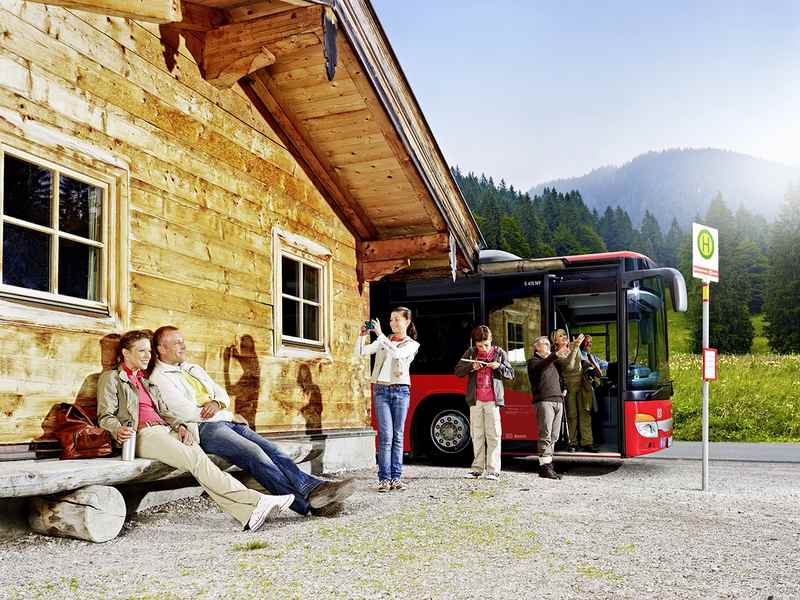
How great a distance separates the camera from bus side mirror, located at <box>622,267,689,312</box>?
404 inches

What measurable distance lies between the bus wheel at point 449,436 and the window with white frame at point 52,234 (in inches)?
263

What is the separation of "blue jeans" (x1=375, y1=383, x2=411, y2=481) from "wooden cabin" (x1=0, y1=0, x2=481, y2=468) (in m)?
1.23

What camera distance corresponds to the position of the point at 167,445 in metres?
5.99

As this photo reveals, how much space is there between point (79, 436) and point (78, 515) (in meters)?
0.60

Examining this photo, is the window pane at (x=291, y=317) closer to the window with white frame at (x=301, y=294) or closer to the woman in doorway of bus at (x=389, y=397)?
the window with white frame at (x=301, y=294)

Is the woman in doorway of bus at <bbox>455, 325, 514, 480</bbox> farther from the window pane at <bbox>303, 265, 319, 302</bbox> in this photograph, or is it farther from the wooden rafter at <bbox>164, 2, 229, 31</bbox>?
the wooden rafter at <bbox>164, 2, 229, 31</bbox>

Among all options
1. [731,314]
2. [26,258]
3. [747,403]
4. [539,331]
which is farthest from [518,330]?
[731,314]

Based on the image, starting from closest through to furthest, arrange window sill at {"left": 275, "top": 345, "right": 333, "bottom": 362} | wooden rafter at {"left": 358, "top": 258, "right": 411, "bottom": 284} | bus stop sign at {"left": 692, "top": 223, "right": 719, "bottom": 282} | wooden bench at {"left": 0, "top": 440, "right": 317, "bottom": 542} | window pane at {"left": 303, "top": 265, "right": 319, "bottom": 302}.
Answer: wooden bench at {"left": 0, "top": 440, "right": 317, "bottom": 542} < bus stop sign at {"left": 692, "top": 223, "right": 719, "bottom": 282} < window sill at {"left": 275, "top": 345, "right": 333, "bottom": 362} < window pane at {"left": 303, "top": 265, "right": 319, "bottom": 302} < wooden rafter at {"left": 358, "top": 258, "right": 411, "bottom": 284}

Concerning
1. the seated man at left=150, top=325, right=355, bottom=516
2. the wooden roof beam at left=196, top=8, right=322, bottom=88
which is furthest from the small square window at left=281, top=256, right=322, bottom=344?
the seated man at left=150, top=325, right=355, bottom=516

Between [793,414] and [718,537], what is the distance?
1580cm

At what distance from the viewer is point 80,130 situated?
633 centimetres

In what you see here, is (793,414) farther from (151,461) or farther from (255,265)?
(151,461)

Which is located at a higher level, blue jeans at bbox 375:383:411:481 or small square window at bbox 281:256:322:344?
small square window at bbox 281:256:322:344

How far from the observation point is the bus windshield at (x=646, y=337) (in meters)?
11.0
